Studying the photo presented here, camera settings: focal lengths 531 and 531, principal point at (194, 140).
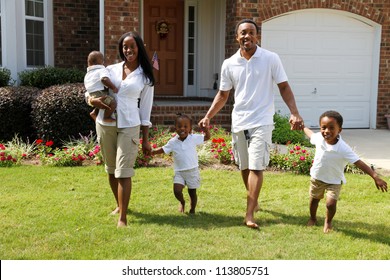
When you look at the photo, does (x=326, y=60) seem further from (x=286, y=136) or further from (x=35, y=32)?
(x=35, y=32)

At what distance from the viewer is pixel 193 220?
5.02 m

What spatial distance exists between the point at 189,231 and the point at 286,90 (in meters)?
1.55

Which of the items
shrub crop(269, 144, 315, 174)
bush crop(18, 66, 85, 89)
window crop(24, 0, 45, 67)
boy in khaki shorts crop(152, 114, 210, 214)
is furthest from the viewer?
window crop(24, 0, 45, 67)

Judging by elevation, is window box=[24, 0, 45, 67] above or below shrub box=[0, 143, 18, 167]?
above

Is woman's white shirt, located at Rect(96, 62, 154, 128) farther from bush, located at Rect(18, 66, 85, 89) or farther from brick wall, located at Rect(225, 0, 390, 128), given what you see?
brick wall, located at Rect(225, 0, 390, 128)

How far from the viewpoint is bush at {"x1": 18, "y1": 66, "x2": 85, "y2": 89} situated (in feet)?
34.2

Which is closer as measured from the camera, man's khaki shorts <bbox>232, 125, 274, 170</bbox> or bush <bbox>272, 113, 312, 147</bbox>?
man's khaki shorts <bbox>232, 125, 274, 170</bbox>

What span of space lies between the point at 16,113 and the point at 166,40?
4301 mm

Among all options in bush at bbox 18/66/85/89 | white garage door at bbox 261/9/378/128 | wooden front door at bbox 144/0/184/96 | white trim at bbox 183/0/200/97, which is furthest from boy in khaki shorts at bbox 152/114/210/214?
white trim at bbox 183/0/200/97

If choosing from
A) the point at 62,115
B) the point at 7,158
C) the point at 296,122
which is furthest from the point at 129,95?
the point at 62,115

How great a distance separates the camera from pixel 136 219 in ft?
16.5

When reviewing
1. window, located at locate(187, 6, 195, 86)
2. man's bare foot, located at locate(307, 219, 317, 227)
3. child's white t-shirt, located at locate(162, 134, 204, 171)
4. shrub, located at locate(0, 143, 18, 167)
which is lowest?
man's bare foot, located at locate(307, 219, 317, 227)

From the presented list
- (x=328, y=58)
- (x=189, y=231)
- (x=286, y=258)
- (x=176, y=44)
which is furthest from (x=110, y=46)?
(x=286, y=258)

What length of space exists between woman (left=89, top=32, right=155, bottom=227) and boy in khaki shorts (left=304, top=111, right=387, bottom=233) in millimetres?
1550
